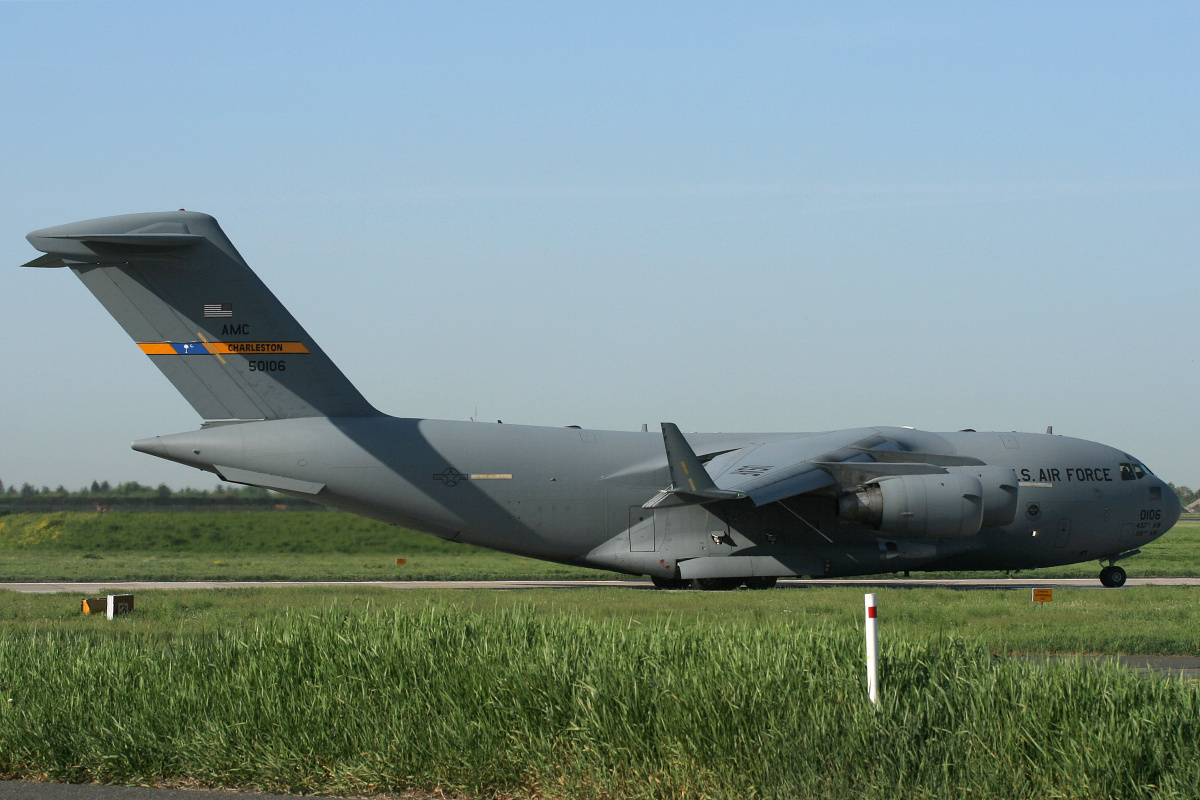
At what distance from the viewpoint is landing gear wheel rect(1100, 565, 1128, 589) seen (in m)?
22.5

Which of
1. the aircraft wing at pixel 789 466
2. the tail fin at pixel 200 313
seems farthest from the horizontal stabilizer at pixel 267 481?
the aircraft wing at pixel 789 466

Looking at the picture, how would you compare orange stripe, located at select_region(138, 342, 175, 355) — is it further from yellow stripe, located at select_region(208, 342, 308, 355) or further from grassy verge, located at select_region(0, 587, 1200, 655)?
grassy verge, located at select_region(0, 587, 1200, 655)

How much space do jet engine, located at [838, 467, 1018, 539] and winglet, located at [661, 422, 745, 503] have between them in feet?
9.14

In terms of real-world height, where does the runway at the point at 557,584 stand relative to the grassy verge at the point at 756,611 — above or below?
below

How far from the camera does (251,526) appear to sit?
2697cm

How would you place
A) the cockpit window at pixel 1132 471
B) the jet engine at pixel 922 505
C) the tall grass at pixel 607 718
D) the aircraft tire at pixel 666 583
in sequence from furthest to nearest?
the cockpit window at pixel 1132 471
the aircraft tire at pixel 666 583
the jet engine at pixel 922 505
the tall grass at pixel 607 718

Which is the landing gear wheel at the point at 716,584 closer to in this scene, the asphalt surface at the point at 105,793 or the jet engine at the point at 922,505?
the jet engine at the point at 922,505

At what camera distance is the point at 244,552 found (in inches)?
1040

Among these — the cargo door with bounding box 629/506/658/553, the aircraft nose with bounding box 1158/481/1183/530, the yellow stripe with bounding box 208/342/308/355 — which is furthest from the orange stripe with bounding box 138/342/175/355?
the aircraft nose with bounding box 1158/481/1183/530

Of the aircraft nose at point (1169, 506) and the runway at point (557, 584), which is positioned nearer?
the runway at point (557, 584)

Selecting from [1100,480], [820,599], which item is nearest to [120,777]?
[820,599]

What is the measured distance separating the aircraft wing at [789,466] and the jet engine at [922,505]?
0.39 meters

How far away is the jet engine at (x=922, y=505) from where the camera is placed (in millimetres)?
19516

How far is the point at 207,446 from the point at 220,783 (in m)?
13.0
